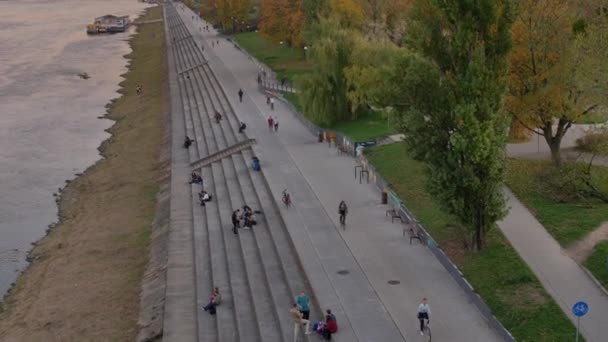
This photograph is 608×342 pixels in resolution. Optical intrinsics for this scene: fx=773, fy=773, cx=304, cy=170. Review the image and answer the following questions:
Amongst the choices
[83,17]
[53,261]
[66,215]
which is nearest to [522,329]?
[53,261]

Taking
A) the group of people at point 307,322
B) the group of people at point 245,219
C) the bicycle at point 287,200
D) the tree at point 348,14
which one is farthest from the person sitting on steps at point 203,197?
the tree at point 348,14

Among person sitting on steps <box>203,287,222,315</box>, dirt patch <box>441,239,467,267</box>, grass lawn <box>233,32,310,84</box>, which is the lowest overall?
person sitting on steps <box>203,287,222,315</box>

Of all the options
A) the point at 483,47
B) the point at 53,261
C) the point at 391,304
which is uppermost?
the point at 483,47

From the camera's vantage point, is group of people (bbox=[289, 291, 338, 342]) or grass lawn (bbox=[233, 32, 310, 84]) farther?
grass lawn (bbox=[233, 32, 310, 84])

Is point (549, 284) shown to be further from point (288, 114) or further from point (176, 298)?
point (288, 114)

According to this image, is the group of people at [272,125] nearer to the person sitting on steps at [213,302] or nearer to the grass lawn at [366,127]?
the grass lawn at [366,127]

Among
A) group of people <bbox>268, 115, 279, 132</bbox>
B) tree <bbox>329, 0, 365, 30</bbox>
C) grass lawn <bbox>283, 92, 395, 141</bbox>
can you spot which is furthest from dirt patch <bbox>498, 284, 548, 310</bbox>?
tree <bbox>329, 0, 365, 30</bbox>

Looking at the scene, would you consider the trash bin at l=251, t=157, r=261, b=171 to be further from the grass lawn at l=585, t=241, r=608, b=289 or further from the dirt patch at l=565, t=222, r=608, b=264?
the grass lawn at l=585, t=241, r=608, b=289
